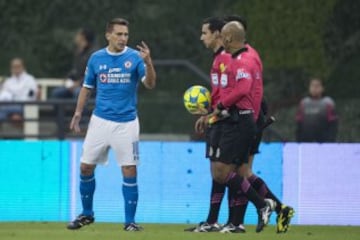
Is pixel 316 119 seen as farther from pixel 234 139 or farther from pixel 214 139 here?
pixel 234 139

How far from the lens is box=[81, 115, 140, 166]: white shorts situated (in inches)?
611

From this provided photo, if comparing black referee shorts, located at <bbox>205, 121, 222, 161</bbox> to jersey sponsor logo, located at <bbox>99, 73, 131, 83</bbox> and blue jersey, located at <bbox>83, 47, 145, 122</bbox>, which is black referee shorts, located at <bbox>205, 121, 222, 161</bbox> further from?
jersey sponsor logo, located at <bbox>99, 73, 131, 83</bbox>

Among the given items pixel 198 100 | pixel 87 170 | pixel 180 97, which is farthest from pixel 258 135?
pixel 180 97

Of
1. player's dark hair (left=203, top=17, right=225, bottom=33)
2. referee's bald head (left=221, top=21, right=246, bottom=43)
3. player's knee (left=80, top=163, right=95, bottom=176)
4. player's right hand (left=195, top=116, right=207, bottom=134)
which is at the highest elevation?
player's dark hair (left=203, top=17, right=225, bottom=33)

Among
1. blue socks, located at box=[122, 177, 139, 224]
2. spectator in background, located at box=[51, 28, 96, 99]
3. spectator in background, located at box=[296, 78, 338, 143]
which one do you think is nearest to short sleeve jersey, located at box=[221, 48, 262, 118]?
blue socks, located at box=[122, 177, 139, 224]

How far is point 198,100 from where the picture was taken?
15539 mm

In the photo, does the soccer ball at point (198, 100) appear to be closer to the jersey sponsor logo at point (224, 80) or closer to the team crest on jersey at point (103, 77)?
the jersey sponsor logo at point (224, 80)

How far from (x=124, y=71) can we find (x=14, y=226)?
2.98m

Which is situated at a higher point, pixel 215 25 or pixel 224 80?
pixel 215 25

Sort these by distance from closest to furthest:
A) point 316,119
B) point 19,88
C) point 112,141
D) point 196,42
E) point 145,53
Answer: point 145,53 < point 112,141 < point 316,119 < point 19,88 < point 196,42

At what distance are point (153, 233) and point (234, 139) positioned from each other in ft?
4.24

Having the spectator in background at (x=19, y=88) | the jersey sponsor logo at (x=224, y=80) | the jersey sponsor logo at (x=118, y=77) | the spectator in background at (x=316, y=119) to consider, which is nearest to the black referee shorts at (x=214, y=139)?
the jersey sponsor logo at (x=224, y=80)

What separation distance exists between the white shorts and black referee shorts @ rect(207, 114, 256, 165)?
3.31ft

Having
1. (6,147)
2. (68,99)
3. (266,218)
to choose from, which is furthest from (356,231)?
(68,99)
